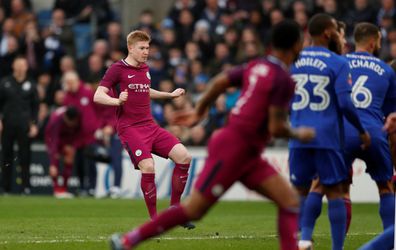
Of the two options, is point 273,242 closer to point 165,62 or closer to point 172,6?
point 165,62

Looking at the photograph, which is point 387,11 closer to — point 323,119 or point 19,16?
point 19,16

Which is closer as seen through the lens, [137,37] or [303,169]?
[303,169]

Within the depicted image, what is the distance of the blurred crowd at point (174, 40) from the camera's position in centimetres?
2423

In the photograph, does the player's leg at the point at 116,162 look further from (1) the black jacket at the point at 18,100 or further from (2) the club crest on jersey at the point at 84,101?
(1) the black jacket at the point at 18,100

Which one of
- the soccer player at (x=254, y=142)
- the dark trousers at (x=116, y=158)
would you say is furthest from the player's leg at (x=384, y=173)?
the dark trousers at (x=116, y=158)

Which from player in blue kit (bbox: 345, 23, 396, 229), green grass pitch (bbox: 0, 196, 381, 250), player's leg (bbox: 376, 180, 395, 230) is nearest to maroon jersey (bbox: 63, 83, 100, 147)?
green grass pitch (bbox: 0, 196, 381, 250)

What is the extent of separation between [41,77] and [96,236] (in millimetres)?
13826

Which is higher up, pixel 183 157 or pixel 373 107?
pixel 373 107

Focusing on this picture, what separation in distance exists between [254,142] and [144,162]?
4.62m

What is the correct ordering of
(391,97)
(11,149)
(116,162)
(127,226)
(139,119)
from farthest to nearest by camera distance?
(11,149), (116,162), (127,226), (139,119), (391,97)

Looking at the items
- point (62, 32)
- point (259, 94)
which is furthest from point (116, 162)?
point (259, 94)

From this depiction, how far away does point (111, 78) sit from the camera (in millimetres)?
13727

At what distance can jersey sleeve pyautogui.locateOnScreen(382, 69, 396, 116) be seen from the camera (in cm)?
1232

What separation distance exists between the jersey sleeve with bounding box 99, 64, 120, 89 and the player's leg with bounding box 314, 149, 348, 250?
146 inches
